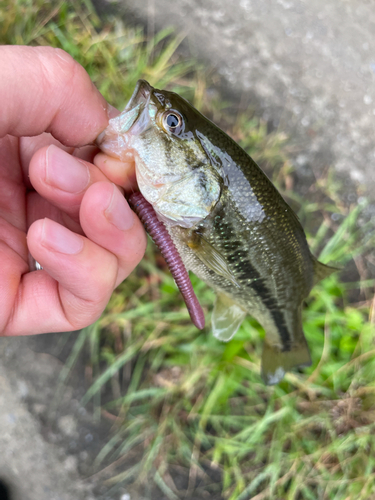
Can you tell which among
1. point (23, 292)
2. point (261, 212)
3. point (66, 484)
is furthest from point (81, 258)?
point (66, 484)

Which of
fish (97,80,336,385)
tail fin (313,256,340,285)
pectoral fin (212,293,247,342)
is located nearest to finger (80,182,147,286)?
fish (97,80,336,385)

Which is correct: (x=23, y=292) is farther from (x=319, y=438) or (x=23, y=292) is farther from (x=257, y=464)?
(x=319, y=438)

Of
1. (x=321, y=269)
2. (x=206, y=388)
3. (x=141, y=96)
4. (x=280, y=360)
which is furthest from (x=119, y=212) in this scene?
(x=206, y=388)

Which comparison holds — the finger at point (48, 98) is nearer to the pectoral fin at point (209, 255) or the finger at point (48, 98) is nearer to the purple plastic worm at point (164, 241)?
the purple plastic worm at point (164, 241)

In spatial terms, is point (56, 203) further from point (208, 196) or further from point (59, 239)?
point (208, 196)

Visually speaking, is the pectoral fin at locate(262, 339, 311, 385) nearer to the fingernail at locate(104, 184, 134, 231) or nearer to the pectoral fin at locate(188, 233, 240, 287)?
the pectoral fin at locate(188, 233, 240, 287)

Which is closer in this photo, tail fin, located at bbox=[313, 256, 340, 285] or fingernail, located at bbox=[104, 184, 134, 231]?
fingernail, located at bbox=[104, 184, 134, 231]
